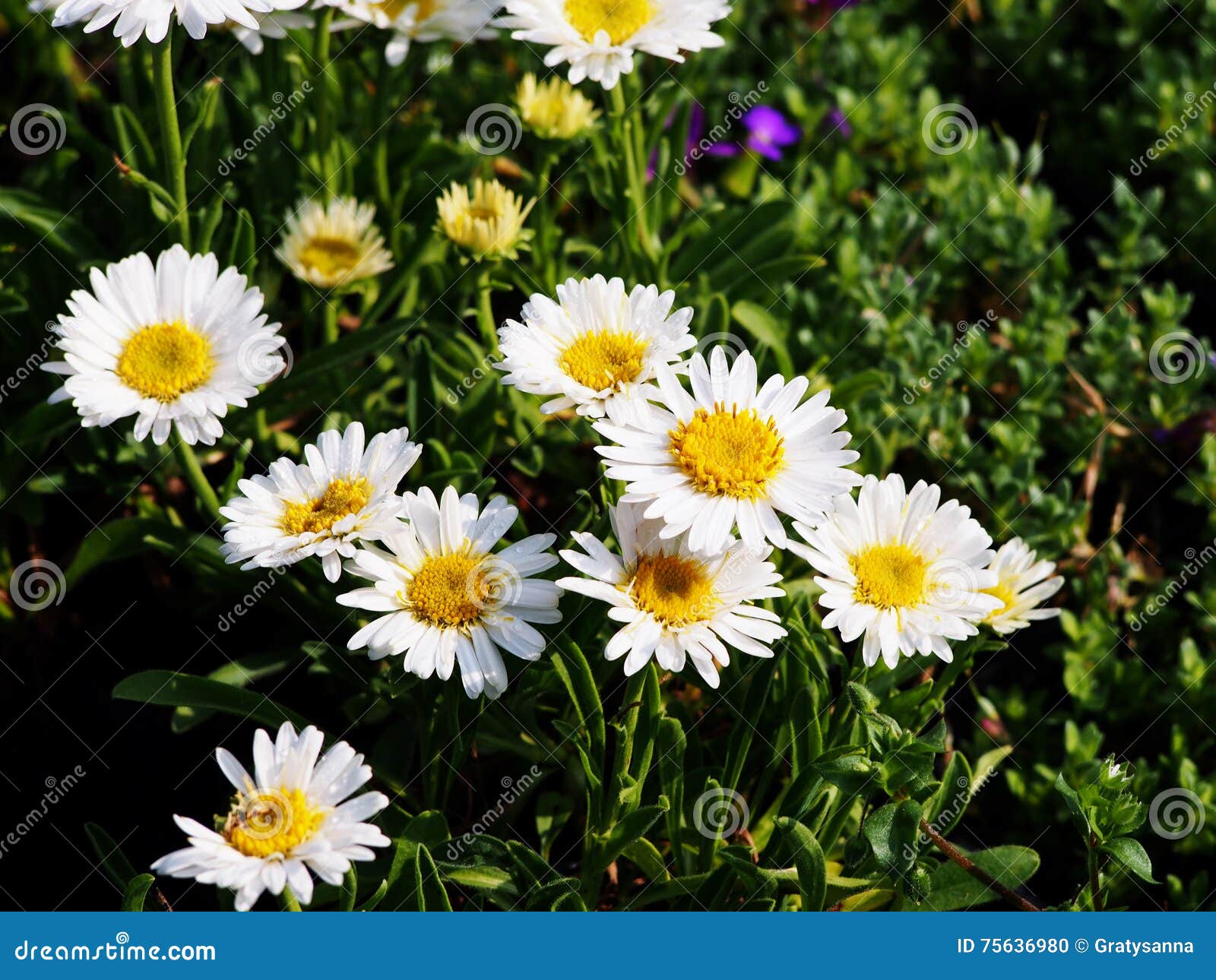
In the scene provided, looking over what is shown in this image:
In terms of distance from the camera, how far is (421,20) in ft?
9.36

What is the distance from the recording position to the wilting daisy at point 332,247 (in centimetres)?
272

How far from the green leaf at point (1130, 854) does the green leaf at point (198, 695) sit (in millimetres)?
1459

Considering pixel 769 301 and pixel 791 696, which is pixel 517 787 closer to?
pixel 791 696

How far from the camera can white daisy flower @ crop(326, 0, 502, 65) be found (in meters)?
2.73

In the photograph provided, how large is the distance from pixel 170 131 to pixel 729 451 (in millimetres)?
1324

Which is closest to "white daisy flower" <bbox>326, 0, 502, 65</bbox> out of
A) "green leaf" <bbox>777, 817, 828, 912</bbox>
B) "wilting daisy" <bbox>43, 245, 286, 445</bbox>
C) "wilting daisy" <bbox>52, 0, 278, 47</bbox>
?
"wilting daisy" <bbox>52, 0, 278, 47</bbox>

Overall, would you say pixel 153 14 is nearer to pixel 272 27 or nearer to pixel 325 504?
pixel 272 27

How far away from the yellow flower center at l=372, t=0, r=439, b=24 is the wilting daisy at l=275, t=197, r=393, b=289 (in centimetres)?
45

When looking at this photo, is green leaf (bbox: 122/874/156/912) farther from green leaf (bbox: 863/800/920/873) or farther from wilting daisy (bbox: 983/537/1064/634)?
wilting daisy (bbox: 983/537/1064/634)

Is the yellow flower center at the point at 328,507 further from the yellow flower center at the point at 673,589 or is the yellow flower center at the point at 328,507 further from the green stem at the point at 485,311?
the green stem at the point at 485,311

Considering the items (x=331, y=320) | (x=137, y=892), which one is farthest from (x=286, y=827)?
(x=331, y=320)

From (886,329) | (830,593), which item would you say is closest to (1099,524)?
(886,329)

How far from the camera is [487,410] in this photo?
103 inches

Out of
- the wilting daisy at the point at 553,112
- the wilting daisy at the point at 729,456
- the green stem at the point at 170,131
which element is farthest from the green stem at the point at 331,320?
the wilting daisy at the point at 729,456
